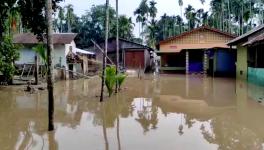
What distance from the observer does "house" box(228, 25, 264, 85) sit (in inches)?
841

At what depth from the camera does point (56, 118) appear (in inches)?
472

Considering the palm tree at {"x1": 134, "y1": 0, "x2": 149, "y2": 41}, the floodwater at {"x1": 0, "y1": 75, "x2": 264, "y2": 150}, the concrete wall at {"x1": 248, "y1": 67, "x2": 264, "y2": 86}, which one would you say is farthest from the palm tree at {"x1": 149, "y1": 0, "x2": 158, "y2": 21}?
the floodwater at {"x1": 0, "y1": 75, "x2": 264, "y2": 150}

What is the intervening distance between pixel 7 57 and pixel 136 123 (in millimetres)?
13055

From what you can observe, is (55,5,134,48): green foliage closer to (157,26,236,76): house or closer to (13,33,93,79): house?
(157,26,236,76): house

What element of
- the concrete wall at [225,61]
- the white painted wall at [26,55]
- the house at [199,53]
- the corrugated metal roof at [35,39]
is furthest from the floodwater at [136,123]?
the house at [199,53]

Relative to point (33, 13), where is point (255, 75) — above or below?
below

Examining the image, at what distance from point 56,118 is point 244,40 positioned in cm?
1931

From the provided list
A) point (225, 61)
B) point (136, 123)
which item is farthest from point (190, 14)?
point (136, 123)

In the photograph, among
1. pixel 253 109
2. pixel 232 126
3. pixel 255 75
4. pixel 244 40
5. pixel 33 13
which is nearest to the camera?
pixel 232 126

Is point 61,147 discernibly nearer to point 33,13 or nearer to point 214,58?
point 33,13

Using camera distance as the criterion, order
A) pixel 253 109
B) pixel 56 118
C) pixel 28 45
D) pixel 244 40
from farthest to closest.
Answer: pixel 28 45 < pixel 244 40 < pixel 253 109 < pixel 56 118

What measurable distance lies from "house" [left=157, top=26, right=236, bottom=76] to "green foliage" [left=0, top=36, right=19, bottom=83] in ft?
63.2

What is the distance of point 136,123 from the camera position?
434 inches

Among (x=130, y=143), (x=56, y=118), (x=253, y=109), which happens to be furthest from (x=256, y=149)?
(x=56, y=118)
